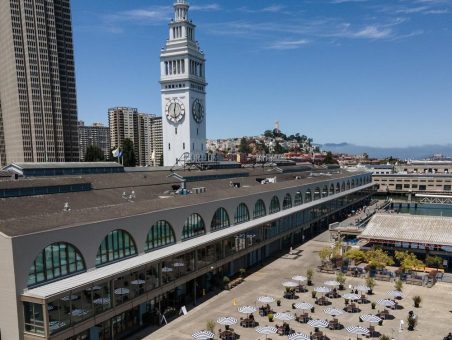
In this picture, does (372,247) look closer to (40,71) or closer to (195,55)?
(195,55)

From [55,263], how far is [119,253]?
7.21 metres

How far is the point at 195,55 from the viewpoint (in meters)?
104

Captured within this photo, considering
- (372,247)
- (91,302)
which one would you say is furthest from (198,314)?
(372,247)

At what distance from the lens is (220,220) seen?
178 feet

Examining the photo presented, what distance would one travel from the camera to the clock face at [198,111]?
340 feet

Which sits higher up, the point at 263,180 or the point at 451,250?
the point at 263,180

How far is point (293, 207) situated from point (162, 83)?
165 ft

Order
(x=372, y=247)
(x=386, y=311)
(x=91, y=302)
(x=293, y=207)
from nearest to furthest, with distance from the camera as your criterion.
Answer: (x=91, y=302) < (x=386, y=311) < (x=372, y=247) < (x=293, y=207)

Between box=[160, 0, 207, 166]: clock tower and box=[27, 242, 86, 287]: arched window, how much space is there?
68243 mm

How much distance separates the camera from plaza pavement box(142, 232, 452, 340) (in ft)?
126

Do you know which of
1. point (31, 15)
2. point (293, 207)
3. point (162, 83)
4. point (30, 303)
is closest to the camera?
point (30, 303)

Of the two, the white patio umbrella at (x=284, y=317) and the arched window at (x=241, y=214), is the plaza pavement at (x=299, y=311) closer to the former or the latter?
the white patio umbrella at (x=284, y=317)

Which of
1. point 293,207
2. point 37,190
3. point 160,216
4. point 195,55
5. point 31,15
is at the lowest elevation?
point 293,207

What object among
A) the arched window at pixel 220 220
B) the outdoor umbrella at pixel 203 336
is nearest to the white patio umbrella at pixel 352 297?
the outdoor umbrella at pixel 203 336
